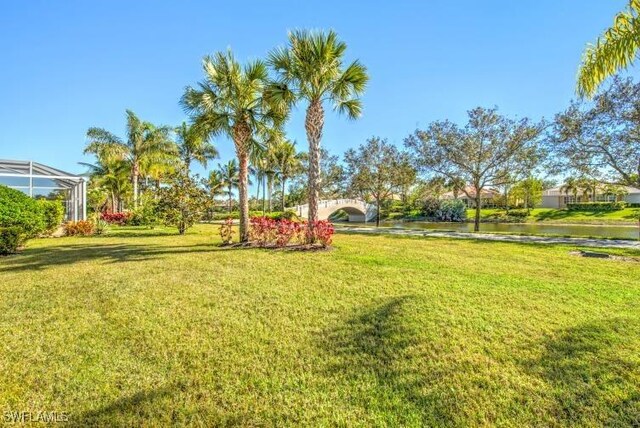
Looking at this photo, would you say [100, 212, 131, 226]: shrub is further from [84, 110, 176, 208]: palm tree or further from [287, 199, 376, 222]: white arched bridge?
[287, 199, 376, 222]: white arched bridge

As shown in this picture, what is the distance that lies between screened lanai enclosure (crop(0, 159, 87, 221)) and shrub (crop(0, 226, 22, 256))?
9.09 m

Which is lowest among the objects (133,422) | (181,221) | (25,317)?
(133,422)

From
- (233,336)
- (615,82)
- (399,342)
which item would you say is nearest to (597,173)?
(615,82)

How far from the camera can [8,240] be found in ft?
32.7

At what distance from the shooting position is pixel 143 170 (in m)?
29.8

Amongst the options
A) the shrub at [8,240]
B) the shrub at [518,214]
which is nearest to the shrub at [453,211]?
the shrub at [518,214]

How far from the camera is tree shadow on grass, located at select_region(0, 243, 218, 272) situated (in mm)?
8531

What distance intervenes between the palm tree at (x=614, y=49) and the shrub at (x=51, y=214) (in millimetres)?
19350

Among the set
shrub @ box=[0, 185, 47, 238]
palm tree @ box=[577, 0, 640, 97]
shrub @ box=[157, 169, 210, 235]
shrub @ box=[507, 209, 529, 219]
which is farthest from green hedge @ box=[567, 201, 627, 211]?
shrub @ box=[0, 185, 47, 238]

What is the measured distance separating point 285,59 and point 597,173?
611 inches

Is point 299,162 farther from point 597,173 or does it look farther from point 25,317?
point 25,317

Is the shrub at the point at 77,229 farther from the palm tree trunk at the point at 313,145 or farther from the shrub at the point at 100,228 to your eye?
the palm tree trunk at the point at 313,145

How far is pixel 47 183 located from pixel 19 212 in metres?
9.15

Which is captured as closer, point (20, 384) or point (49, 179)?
point (20, 384)
